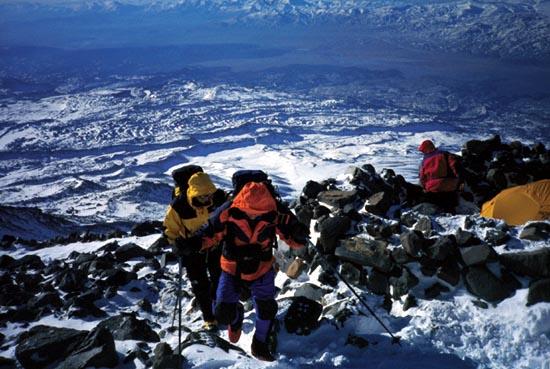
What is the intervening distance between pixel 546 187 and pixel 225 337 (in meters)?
7.83

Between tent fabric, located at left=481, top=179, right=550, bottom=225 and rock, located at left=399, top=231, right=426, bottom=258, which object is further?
tent fabric, located at left=481, top=179, right=550, bottom=225

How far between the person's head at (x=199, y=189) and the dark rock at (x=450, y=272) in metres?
3.60

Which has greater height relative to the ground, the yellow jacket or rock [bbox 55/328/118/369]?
the yellow jacket

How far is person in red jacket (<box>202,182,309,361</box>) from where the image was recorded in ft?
16.8

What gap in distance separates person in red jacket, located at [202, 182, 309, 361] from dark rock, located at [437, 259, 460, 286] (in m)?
2.15

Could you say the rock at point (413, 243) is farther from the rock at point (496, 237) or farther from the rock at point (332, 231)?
the rock at point (332, 231)

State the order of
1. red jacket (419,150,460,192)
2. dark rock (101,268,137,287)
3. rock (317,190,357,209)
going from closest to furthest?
rock (317,190,357,209) < dark rock (101,268,137,287) < red jacket (419,150,460,192)

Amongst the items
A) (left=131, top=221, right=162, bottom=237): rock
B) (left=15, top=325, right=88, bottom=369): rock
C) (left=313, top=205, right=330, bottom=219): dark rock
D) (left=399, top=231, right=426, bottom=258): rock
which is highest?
(left=399, top=231, right=426, bottom=258): rock

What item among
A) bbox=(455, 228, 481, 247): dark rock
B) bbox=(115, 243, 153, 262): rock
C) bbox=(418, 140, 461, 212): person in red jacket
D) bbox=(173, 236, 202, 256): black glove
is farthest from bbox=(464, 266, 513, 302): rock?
bbox=(115, 243, 153, 262): rock

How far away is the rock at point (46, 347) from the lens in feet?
19.4

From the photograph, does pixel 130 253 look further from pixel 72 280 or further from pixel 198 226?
pixel 198 226

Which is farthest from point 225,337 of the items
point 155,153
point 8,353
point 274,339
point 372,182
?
point 155,153

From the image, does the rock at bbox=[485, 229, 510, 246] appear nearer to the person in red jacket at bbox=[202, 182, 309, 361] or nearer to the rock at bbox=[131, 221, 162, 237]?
the person in red jacket at bbox=[202, 182, 309, 361]

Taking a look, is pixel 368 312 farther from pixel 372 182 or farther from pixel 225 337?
pixel 372 182
